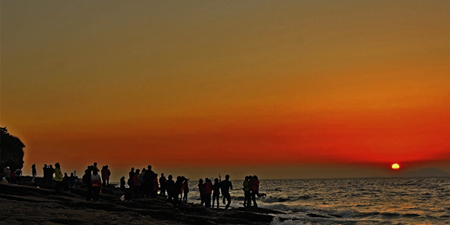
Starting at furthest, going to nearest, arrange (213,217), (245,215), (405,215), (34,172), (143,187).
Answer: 1. (34,172)
2. (405,215)
3. (143,187)
4. (245,215)
5. (213,217)

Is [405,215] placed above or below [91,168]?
below

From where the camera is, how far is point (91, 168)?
1013 inches

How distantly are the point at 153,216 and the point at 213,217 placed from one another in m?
3.68

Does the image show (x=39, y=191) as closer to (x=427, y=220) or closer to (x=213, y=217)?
(x=213, y=217)

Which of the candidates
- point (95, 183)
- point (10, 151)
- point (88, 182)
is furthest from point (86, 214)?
point (10, 151)

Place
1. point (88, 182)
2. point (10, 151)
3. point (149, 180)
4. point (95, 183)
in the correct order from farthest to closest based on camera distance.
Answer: point (10, 151)
point (149, 180)
point (88, 182)
point (95, 183)

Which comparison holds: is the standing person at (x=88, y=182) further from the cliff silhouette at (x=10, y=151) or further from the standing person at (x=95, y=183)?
the cliff silhouette at (x=10, y=151)

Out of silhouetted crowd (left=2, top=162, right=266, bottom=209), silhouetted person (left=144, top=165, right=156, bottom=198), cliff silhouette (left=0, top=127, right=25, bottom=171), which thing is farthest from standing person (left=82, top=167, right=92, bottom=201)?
cliff silhouette (left=0, top=127, right=25, bottom=171)

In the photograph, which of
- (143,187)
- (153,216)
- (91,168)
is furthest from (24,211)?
(143,187)

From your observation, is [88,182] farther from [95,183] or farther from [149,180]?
[149,180]

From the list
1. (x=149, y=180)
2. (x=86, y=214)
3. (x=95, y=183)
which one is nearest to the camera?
(x=86, y=214)

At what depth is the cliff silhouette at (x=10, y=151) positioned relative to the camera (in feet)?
249

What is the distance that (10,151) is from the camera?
258 ft

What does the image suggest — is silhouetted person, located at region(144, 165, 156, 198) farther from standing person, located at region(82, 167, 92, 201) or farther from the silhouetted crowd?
standing person, located at region(82, 167, 92, 201)
